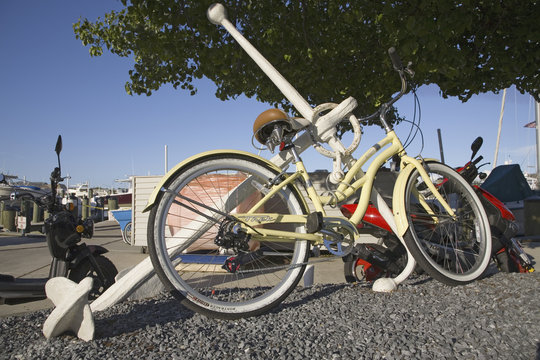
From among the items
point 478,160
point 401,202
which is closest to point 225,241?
point 401,202

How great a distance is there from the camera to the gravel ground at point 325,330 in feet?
5.39

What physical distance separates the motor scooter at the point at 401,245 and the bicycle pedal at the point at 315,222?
0.92 m

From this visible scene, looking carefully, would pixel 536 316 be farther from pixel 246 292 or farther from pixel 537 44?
pixel 537 44

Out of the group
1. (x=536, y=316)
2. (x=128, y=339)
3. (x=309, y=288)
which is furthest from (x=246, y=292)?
(x=536, y=316)

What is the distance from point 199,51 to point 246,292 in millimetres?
3946

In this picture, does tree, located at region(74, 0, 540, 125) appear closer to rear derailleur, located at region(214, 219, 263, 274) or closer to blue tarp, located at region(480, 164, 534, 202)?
blue tarp, located at region(480, 164, 534, 202)

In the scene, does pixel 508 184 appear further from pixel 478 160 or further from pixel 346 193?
pixel 346 193

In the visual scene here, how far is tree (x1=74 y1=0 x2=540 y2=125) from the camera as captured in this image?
4.67 metres

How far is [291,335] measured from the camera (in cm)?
185

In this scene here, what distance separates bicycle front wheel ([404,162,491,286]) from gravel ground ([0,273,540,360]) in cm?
51

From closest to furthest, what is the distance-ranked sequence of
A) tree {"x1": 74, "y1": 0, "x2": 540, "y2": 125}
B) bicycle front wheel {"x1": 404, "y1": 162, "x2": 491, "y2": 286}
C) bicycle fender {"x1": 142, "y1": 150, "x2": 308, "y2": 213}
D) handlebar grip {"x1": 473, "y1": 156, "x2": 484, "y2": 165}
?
bicycle fender {"x1": 142, "y1": 150, "x2": 308, "y2": 213} < bicycle front wheel {"x1": 404, "y1": 162, "x2": 491, "y2": 286} < handlebar grip {"x1": 473, "y1": 156, "x2": 484, "y2": 165} < tree {"x1": 74, "y1": 0, "x2": 540, "y2": 125}

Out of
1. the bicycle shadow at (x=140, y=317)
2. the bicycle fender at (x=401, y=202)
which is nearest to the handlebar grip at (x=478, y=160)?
the bicycle fender at (x=401, y=202)

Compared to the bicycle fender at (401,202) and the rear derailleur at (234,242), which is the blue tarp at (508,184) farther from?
the rear derailleur at (234,242)

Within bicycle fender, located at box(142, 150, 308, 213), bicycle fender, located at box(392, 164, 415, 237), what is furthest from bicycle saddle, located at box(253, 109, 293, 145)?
bicycle fender, located at box(392, 164, 415, 237)
